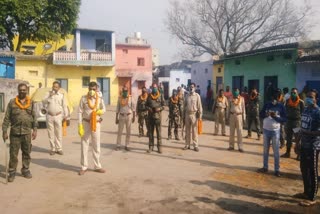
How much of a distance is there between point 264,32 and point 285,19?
2344 millimetres

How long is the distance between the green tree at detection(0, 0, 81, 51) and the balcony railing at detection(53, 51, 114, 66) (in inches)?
64.6

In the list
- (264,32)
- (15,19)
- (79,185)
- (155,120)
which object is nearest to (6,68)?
(15,19)

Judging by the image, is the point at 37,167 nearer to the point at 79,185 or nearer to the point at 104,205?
the point at 79,185

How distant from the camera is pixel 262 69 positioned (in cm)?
1881

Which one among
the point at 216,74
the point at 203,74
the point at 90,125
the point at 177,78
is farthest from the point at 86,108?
the point at 177,78

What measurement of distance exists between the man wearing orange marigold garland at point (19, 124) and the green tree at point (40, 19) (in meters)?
20.2

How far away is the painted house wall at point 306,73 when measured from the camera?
1482 cm

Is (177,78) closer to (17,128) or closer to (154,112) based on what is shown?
(154,112)

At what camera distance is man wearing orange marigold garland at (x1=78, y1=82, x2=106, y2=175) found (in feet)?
24.8

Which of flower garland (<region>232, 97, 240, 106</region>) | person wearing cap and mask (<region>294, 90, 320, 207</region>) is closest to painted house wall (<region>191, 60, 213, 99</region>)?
flower garland (<region>232, 97, 240, 106</region>)

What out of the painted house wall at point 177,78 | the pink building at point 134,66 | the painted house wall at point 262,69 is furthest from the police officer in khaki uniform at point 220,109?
the painted house wall at point 177,78

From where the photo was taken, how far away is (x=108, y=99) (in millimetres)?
30750

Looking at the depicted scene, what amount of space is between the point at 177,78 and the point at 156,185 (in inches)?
1197

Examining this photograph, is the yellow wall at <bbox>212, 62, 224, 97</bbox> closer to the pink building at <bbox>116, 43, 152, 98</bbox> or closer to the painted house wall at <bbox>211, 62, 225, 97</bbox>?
the painted house wall at <bbox>211, 62, 225, 97</bbox>
